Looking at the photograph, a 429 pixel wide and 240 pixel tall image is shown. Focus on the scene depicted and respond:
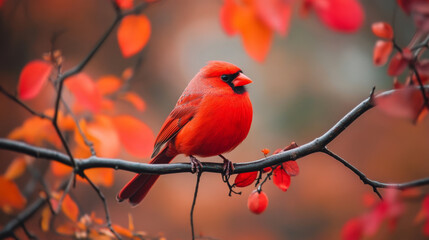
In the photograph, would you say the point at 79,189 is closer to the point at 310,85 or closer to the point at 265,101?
the point at 265,101

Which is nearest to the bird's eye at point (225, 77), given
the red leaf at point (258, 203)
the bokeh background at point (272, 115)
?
the red leaf at point (258, 203)

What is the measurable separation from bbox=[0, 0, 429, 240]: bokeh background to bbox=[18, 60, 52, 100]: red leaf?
2552mm

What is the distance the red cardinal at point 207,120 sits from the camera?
1.78m

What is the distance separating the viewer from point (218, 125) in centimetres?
178

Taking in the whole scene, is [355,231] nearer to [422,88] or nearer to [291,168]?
[291,168]

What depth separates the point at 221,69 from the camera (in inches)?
76.7

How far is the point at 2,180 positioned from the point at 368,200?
1.28m

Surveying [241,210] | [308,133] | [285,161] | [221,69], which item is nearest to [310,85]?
[308,133]

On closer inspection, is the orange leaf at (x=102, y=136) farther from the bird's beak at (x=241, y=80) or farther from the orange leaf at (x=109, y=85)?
the bird's beak at (x=241, y=80)

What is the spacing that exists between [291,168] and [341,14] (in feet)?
1.88

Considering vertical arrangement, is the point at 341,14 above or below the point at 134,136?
above

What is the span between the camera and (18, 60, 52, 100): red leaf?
136 centimetres

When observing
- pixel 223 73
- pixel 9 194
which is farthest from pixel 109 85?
pixel 9 194

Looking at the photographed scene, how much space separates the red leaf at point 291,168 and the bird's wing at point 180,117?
537 millimetres
